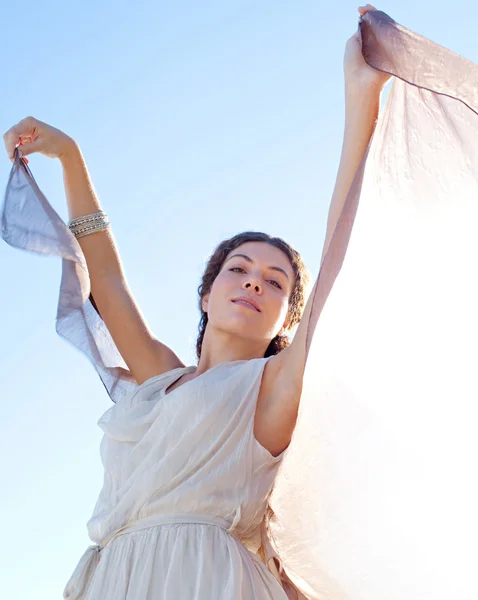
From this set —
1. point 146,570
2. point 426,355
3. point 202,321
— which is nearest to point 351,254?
point 426,355

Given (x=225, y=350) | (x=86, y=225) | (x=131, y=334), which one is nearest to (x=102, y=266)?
(x=86, y=225)

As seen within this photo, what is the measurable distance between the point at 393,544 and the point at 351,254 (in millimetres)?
658

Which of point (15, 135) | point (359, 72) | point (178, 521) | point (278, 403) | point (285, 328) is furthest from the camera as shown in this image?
point (285, 328)

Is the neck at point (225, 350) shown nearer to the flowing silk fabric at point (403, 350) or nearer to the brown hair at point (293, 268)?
the brown hair at point (293, 268)

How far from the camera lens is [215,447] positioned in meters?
2.20

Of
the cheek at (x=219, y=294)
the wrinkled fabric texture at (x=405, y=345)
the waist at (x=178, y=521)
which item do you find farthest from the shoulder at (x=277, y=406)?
the cheek at (x=219, y=294)

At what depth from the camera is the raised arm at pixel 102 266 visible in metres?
2.75

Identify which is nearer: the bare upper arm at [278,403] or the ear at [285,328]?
the bare upper arm at [278,403]

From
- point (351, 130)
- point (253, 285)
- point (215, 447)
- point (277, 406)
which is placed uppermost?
point (351, 130)

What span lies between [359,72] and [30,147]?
1191 millimetres

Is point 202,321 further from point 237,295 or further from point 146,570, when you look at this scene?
point 146,570

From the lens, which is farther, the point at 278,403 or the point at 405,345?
the point at 278,403

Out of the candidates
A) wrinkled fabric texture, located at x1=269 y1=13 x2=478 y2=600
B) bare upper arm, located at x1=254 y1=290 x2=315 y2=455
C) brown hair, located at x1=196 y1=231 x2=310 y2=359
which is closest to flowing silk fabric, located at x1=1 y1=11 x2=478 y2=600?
wrinkled fabric texture, located at x1=269 y1=13 x2=478 y2=600

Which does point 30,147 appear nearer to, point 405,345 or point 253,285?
point 253,285
